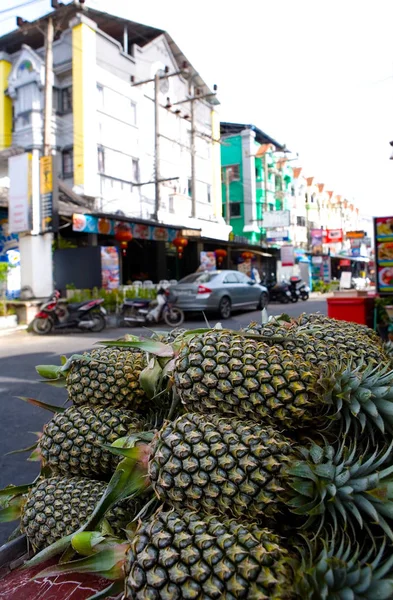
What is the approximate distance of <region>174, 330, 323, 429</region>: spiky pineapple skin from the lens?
1.30 meters

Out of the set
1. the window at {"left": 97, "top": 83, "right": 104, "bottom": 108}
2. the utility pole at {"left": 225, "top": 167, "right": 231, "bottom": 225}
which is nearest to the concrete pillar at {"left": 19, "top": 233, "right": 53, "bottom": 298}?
the window at {"left": 97, "top": 83, "right": 104, "bottom": 108}

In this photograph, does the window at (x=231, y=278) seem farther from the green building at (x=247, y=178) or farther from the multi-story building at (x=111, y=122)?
the green building at (x=247, y=178)

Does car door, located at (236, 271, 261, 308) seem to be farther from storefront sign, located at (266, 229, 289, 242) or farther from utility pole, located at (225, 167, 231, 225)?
utility pole, located at (225, 167, 231, 225)

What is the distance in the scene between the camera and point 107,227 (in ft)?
48.3

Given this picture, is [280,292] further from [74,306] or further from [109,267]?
[74,306]

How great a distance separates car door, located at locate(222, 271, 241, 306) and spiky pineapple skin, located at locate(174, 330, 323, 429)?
39.1 ft

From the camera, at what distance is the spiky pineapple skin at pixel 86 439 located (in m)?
1.60

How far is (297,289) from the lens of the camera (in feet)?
67.7

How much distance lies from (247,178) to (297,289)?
15.9m

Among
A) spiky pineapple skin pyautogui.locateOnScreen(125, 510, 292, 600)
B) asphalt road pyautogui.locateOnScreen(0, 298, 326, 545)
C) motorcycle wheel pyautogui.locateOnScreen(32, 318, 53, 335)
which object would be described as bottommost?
asphalt road pyautogui.locateOnScreen(0, 298, 326, 545)

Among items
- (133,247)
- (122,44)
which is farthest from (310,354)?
(122,44)

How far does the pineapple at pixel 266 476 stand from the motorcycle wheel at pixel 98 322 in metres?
10.1

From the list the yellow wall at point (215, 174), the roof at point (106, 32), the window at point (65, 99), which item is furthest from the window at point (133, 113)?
the yellow wall at point (215, 174)

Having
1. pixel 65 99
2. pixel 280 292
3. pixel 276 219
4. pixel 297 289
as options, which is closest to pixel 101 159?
pixel 65 99
